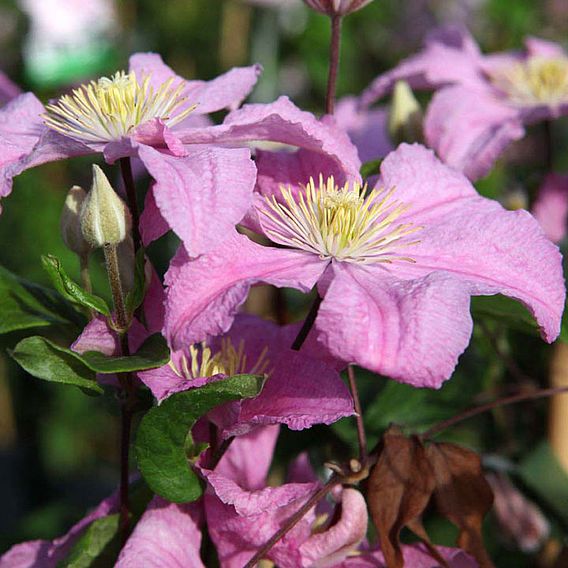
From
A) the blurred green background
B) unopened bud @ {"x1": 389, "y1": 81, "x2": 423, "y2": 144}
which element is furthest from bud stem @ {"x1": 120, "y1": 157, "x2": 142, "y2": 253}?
the blurred green background

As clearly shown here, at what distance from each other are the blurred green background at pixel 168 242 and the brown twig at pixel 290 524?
0.34 metres

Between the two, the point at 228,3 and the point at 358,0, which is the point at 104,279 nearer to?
the point at 228,3

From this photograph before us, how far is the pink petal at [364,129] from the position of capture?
2.70ft

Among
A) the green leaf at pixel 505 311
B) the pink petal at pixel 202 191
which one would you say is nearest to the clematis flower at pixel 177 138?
the pink petal at pixel 202 191

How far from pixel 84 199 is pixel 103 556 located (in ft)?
0.71

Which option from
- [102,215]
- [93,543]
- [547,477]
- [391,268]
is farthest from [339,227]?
[547,477]

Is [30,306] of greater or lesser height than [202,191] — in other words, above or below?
below

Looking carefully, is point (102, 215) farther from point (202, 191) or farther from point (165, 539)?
point (165, 539)

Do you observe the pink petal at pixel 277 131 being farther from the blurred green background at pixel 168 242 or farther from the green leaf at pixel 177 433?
the blurred green background at pixel 168 242

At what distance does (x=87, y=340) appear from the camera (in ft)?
1.64

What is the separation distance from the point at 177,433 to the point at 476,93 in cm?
46

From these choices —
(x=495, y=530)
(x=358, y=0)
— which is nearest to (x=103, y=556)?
(x=358, y=0)

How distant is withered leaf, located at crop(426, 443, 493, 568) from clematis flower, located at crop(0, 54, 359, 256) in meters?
0.19

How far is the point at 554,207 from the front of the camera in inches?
30.9
